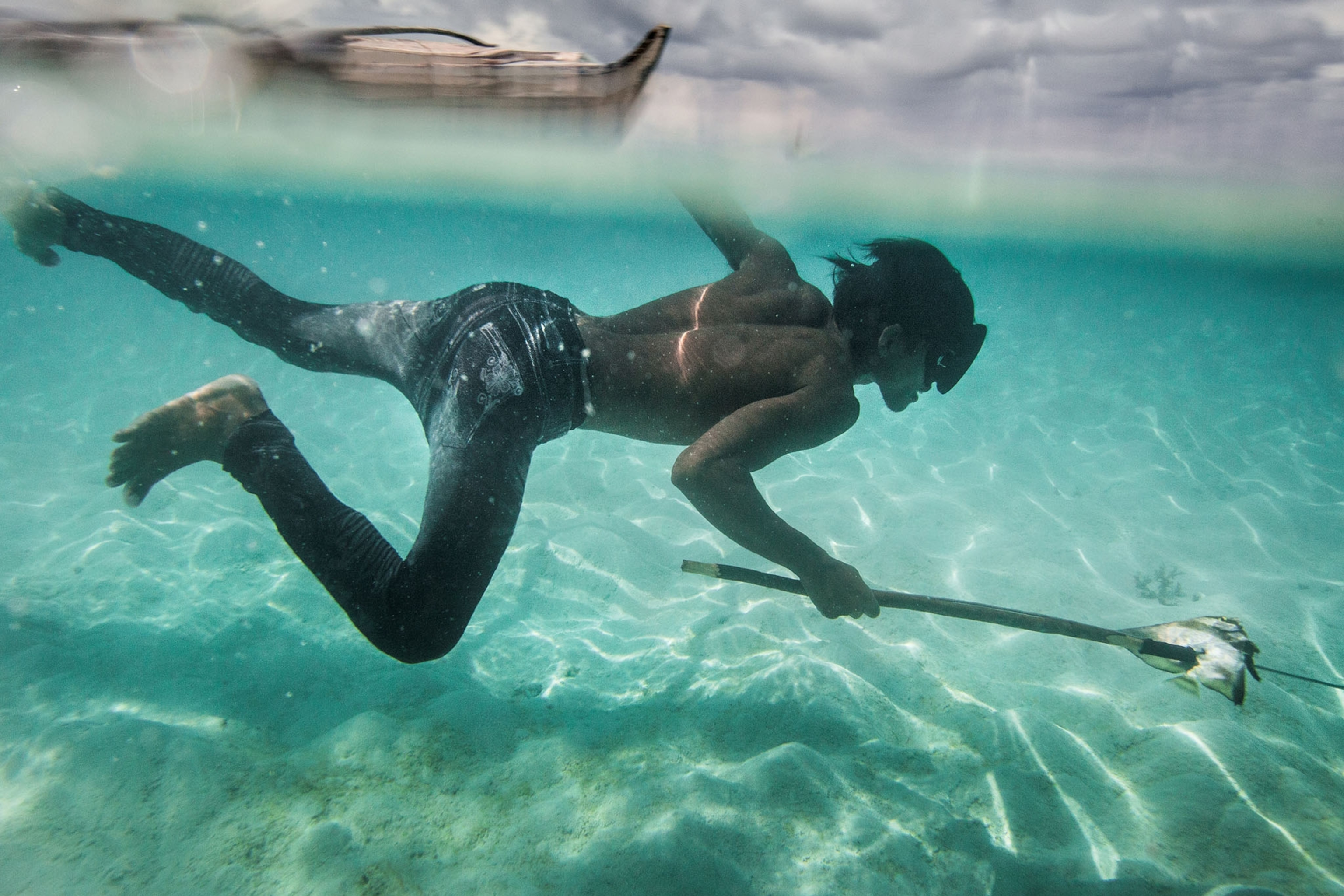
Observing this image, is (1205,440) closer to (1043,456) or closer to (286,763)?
(1043,456)

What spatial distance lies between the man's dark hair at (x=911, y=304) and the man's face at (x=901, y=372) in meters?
0.05

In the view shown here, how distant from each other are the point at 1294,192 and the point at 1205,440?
1530cm

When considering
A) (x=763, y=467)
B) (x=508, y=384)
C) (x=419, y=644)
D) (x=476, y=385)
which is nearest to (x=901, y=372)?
(x=763, y=467)

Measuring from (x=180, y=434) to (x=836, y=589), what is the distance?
128 inches

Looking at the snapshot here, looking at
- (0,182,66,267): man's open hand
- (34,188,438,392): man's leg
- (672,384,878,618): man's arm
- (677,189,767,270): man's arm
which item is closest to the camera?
(672,384,878,618): man's arm

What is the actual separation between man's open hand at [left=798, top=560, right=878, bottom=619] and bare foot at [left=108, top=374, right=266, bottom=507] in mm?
2846

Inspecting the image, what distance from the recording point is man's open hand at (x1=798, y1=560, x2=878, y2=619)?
2684 mm

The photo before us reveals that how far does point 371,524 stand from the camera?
2.24m

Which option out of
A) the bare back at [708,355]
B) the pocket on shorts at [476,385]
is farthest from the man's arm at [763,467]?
the pocket on shorts at [476,385]

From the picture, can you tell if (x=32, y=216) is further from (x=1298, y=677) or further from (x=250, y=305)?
(x=1298, y=677)

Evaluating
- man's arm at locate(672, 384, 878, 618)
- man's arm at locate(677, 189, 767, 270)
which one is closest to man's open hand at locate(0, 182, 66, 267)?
man's arm at locate(677, 189, 767, 270)

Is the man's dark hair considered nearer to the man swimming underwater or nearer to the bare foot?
the man swimming underwater

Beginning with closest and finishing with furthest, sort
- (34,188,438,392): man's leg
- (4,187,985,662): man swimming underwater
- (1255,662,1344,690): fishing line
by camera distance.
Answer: (4,187,985,662): man swimming underwater → (1255,662,1344,690): fishing line → (34,188,438,392): man's leg

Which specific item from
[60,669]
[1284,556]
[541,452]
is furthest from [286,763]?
[1284,556]
